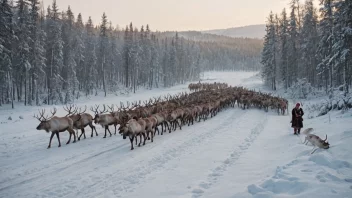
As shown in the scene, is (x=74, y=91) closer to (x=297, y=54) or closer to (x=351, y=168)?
(x=297, y=54)

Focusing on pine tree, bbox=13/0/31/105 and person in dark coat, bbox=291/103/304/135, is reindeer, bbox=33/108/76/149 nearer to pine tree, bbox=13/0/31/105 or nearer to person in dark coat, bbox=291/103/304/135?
person in dark coat, bbox=291/103/304/135

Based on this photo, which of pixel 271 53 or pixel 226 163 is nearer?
pixel 226 163

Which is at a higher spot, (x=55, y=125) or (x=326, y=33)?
(x=326, y=33)

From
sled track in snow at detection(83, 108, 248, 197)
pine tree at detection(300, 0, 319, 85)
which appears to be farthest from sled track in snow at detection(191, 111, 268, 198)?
pine tree at detection(300, 0, 319, 85)

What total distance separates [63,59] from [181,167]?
4437cm

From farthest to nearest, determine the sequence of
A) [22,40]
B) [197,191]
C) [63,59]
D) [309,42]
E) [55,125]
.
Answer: [63,59], [309,42], [22,40], [55,125], [197,191]

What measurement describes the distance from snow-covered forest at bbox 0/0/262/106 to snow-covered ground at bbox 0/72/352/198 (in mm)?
22790

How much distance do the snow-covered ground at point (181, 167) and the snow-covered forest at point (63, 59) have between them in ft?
74.8

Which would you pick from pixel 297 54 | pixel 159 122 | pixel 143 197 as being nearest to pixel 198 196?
pixel 143 197

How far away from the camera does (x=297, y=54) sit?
166 feet

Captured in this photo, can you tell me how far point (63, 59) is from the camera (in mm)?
48188

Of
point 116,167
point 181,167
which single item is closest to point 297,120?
point 181,167

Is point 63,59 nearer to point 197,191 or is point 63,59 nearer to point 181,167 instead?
point 181,167

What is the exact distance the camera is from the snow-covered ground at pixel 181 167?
23.6ft
